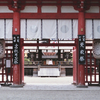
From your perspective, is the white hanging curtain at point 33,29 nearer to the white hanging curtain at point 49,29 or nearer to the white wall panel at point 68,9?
the white hanging curtain at point 49,29

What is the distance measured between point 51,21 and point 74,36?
185 centimetres

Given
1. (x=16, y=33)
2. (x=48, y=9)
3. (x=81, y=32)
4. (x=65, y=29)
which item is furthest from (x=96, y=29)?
(x=16, y=33)

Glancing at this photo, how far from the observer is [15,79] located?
15.1 m

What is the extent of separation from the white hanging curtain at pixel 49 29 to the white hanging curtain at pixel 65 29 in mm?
336

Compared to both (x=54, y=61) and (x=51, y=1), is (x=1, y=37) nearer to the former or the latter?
(x=51, y=1)

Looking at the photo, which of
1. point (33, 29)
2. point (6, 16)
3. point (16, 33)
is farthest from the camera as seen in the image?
point (33, 29)

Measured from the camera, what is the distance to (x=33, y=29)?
50.7ft

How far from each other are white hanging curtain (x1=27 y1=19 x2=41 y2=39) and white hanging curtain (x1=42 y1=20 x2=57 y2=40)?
13.2 inches

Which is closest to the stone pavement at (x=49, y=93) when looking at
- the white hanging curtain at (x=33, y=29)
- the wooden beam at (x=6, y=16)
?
the white hanging curtain at (x=33, y=29)

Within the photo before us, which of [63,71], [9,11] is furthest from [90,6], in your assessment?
[63,71]

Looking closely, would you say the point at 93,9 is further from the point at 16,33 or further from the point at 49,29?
the point at 16,33

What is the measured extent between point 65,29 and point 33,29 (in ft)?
7.05

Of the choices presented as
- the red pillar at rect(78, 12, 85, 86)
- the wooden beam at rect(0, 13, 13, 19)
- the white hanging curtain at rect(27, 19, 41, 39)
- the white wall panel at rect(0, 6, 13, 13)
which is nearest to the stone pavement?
the red pillar at rect(78, 12, 85, 86)

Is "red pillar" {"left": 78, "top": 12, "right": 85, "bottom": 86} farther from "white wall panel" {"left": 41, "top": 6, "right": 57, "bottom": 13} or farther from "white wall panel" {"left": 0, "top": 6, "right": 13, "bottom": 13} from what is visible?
"white wall panel" {"left": 0, "top": 6, "right": 13, "bottom": 13}
